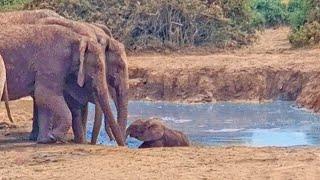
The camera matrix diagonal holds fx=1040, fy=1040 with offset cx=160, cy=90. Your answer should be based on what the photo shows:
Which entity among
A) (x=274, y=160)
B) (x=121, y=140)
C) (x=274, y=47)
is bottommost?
(x=274, y=47)

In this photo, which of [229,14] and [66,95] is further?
[229,14]

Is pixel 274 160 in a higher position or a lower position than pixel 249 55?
higher

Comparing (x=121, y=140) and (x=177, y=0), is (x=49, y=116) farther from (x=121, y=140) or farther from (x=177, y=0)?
(x=177, y=0)

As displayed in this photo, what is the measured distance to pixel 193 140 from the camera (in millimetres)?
16312

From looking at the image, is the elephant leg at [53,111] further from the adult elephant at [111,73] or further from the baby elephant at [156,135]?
the baby elephant at [156,135]

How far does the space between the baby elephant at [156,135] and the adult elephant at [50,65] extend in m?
0.64

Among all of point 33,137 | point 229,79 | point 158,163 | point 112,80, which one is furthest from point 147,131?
point 229,79

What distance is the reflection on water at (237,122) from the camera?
53.5 feet

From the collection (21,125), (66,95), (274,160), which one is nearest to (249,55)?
(21,125)

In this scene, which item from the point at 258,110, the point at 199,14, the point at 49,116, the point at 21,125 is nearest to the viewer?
the point at 49,116

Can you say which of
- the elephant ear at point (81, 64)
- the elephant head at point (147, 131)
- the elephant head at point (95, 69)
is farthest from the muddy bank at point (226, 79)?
the elephant ear at point (81, 64)

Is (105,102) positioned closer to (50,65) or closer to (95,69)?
(95,69)

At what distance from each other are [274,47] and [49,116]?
14880 mm

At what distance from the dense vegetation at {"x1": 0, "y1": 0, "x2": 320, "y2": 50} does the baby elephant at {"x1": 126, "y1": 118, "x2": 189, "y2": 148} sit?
1277 cm
